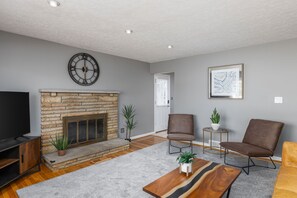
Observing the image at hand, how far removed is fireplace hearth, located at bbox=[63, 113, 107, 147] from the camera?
3.80 meters

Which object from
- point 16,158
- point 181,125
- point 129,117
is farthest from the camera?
point 129,117

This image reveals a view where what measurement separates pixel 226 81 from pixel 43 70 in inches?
159

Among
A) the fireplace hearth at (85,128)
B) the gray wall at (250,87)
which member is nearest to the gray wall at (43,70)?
the fireplace hearth at (85,128)

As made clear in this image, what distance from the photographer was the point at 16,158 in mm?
2602

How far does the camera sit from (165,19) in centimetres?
244

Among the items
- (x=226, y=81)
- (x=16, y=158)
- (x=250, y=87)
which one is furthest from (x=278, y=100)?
(x=16, y=158)

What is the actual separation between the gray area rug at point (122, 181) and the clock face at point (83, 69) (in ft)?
6.45

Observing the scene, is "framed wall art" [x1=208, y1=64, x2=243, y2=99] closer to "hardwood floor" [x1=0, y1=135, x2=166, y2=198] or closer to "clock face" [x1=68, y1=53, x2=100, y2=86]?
"hardwood floor" [x1=0, y1=135, x2=166, y2=198]

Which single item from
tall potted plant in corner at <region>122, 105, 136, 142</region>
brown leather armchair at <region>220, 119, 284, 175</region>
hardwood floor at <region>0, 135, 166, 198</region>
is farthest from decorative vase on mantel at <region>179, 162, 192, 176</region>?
tall potted plant in corner at <region>122, 105, 136, 142</region>

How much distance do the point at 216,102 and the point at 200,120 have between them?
0.65 metres

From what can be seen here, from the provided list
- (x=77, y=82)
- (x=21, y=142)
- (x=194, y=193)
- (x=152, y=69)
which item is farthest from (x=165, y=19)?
(x=152, y=69)

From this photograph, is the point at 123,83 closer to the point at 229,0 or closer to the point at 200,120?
the point at 200,120

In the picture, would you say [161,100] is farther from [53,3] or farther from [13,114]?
[53,3]

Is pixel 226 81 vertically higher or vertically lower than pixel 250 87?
higher
